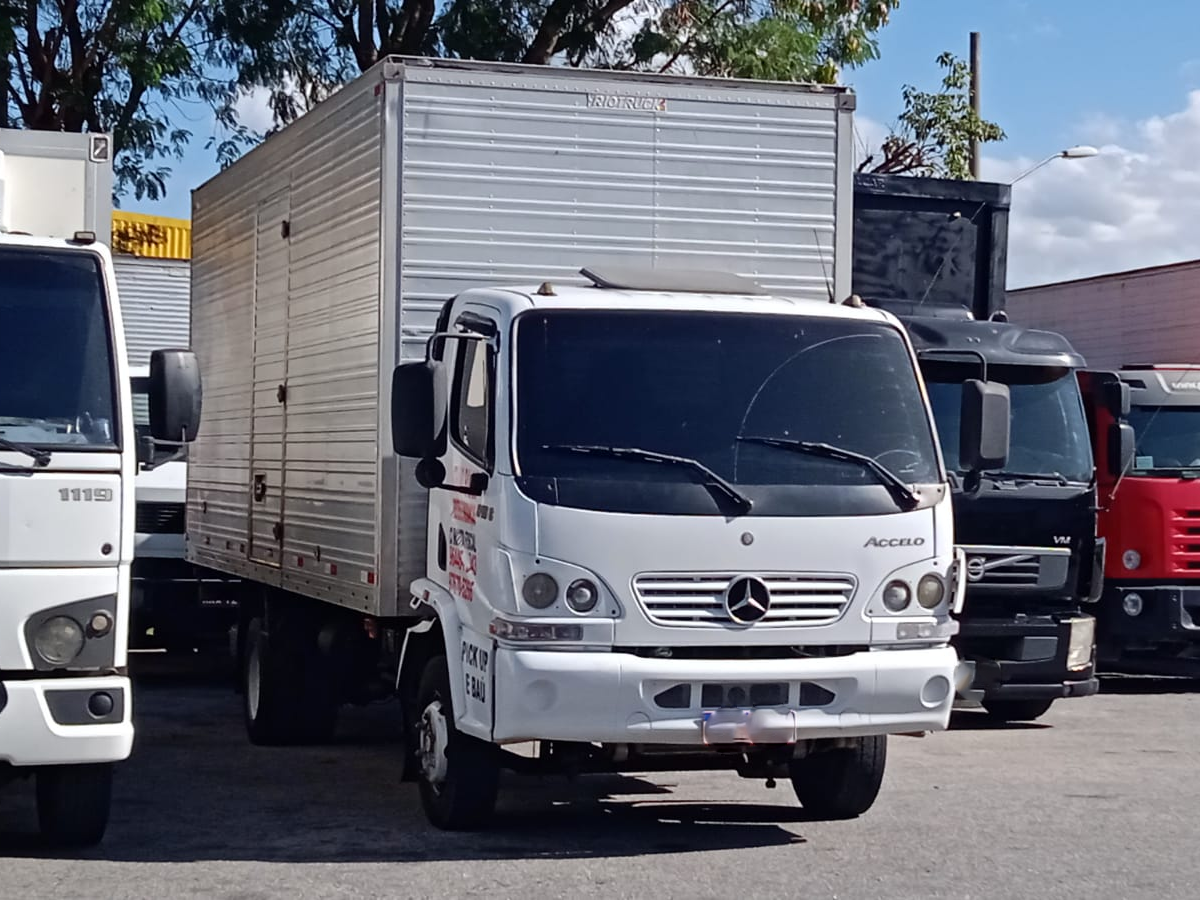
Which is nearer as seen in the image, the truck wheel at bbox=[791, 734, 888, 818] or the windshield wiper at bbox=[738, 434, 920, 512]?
the windshield wiper at bbox=[738, 434, 920, 512]

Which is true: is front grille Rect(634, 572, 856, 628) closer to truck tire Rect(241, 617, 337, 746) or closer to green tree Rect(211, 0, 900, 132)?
truck tire Rect(241, 617, 337, 746)

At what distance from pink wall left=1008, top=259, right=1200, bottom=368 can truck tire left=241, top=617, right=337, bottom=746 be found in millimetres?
9477

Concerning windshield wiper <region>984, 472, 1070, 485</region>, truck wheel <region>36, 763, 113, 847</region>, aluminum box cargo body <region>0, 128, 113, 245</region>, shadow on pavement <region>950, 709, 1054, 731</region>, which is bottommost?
shadow on pavement <region>950, 709, 1054, 731</region>

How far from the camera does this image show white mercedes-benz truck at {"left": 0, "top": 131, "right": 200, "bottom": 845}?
25.1ft

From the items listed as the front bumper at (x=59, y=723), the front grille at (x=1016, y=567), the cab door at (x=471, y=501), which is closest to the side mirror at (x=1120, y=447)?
the front grille at (x=1016, y=567)

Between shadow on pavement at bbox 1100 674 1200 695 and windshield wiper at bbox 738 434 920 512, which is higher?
windshield wiper at bbox 738 434 920 512

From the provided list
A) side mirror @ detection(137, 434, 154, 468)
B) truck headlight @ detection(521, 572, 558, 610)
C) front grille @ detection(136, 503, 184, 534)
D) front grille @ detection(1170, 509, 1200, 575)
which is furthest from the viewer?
front grille @ detection(136, 503, 184, 534)

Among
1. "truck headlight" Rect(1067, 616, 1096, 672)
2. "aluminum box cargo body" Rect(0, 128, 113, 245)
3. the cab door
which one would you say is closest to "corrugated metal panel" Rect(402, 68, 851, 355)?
the cab door

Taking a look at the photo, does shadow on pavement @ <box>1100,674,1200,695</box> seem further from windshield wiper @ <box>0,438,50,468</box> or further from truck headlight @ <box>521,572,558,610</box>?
windshield wiper @ <box>0,438,50,468</box>

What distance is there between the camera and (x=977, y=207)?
15.1 m

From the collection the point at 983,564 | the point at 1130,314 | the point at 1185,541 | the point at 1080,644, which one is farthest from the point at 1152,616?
the point at 1130,314

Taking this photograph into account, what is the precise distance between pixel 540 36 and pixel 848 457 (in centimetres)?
1528

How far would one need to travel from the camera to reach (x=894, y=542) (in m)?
8.40

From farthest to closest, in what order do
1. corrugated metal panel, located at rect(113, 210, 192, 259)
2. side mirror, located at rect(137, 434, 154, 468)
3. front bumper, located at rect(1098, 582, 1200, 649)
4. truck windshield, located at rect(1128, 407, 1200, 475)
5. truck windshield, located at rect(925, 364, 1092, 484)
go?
corrugated metal panel, located at rect(113, 210, 192, 259) → truck windshield, located at rect(1128, 407, 1200, 475) → front bumper, located at rect(1098, 582, 1200, 649) → truck windshield, located at rect(925, 364, 1092, 484) → side mirror, located at rect(137, 434, 154, 468)
